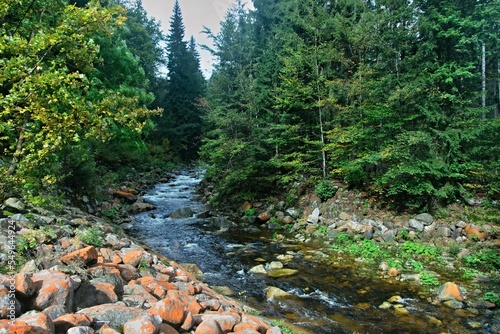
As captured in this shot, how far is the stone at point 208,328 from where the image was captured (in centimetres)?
342

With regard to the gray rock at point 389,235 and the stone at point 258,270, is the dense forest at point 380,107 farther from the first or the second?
the stone at point 258,270

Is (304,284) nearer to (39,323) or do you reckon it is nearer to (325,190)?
(39,323)

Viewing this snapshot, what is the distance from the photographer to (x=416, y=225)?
34.2ft

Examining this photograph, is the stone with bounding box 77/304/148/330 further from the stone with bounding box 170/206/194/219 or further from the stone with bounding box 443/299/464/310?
the stone with bounding box 170/206/194/219

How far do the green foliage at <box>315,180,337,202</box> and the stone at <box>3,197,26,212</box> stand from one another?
1090cm

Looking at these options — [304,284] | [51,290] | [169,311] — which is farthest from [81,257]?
[304,284]

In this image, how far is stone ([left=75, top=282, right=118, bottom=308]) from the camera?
11.2 feet

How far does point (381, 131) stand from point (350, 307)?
300 inches

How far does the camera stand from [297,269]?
28.2ft

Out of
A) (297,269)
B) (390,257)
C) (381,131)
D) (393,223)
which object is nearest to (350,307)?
(297,269)

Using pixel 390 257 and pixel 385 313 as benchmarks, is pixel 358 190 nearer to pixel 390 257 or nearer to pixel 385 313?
pixel 390 257

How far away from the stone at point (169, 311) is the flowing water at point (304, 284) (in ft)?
9.23

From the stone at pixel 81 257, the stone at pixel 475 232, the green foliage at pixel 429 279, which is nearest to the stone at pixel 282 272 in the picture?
the green foliage at pixel 429 279

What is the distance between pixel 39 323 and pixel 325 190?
12482mm
